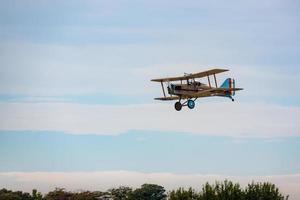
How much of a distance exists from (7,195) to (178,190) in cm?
4001

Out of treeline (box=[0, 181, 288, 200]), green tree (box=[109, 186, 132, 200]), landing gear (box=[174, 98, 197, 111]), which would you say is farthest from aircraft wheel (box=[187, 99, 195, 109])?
green tree (box=[109, 186, 132, 200])

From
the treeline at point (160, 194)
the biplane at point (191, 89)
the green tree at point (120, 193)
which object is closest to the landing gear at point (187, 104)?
the biplane at point (191, 89)

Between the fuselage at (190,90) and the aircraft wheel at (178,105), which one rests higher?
the fuselage at (190,90)

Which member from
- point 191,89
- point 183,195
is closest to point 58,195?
point 183,195

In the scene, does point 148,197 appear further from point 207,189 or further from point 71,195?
point 207,189

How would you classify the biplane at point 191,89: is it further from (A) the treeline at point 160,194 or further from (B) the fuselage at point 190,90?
(A) the treeline at point 160,194

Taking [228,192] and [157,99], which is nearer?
[157,99]

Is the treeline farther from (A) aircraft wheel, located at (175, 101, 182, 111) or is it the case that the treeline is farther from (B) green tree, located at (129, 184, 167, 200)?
(A) aircraft wheel, located at (175, 101, 182, 111)

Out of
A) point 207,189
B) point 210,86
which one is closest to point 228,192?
point 207,189

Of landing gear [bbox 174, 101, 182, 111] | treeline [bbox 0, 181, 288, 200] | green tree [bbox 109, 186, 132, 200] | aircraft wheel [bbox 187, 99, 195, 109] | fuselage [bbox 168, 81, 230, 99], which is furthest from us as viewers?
green tree [bbox 109, 186, 132, 200]

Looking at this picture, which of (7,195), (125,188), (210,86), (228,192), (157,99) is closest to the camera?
(157,99)

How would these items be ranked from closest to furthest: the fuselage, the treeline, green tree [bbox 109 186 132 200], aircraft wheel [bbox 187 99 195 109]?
aircraft wheel [bbox 187 99 195 109] → the fuselage → the treeline → green tree [bbox 109 186 132 200]

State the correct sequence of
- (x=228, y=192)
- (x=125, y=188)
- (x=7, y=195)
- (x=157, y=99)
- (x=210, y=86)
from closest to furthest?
(x=157, y=99) → (x=210, y=86) → (x=228, y=192) → (x=7, y=195) → (x=125, y=188)

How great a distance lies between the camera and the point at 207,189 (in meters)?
88.3
